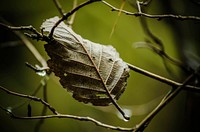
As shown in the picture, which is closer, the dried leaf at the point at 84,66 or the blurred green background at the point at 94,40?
the dried leaf at the point at 84,66

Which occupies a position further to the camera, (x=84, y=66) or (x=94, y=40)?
(x=94, y=40)

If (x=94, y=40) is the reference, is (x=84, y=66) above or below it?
below

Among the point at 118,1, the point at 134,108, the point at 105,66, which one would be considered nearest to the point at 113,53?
the point at 105,66

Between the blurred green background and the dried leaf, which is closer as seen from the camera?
the dried leaf

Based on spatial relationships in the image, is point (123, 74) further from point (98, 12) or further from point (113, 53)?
point (98, 12)
